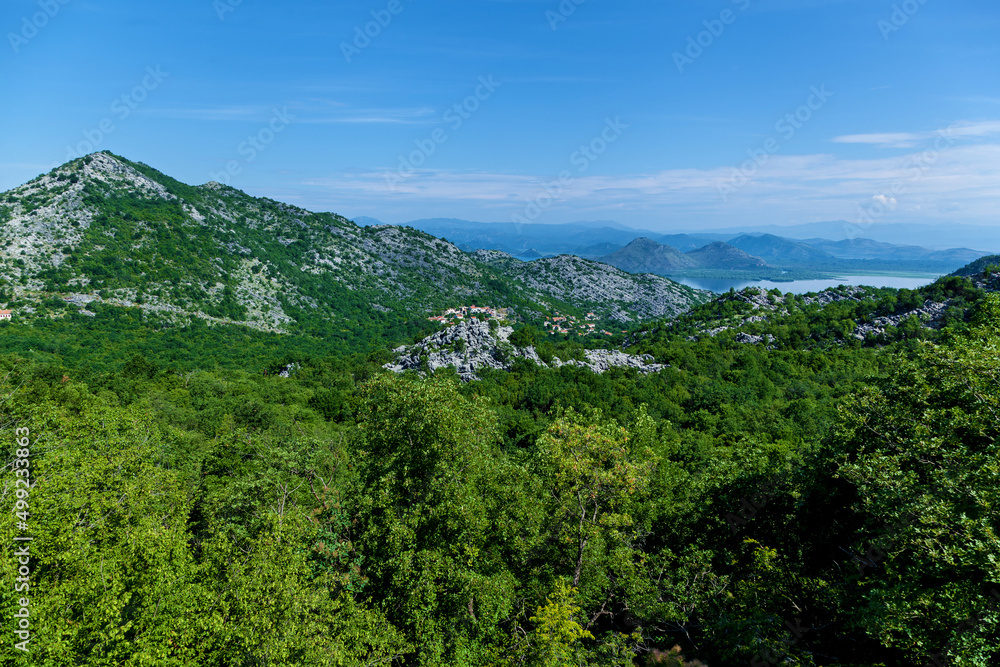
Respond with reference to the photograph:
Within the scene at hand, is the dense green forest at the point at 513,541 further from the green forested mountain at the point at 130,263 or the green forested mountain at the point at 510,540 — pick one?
the green forested mountain at the point at 130,263

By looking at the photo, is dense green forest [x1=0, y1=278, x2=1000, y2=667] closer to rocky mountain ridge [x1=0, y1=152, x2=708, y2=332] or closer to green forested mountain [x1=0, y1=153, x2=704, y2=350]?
rocky mountain ridge [x1=0, y1=152, x2=708, y2=332]

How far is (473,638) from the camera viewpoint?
59.5ft

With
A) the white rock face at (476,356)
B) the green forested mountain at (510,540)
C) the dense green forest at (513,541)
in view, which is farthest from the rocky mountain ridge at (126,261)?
the dense green forest at (513,541)

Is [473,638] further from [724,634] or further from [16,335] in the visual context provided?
[16,335]

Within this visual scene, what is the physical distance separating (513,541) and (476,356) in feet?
280

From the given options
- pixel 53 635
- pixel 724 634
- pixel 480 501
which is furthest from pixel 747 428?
pixel 53 635

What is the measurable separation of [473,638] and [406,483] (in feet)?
21.8

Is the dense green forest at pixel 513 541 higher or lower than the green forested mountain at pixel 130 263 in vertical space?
lower

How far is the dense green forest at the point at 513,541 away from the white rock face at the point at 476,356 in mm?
66191

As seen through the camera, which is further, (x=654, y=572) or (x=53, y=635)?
(x=654, y=572)

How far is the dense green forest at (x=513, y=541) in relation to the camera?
1295cm

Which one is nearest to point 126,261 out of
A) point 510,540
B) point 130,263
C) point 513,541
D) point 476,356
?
point 130,263

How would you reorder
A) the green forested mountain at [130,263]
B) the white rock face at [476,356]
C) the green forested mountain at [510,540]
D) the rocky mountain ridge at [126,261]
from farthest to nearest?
the green forested mountain at [130,263] < the rocky mountain ridge at [126,261] < the white rock face at [476,356] < the green forested mountain at [510,540]

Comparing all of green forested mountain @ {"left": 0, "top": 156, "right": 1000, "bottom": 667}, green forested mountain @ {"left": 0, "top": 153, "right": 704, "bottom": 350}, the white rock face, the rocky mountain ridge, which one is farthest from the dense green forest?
green forested mountain @ {"left": 0, "top": 153, "right": 704, "bottom": 350}
